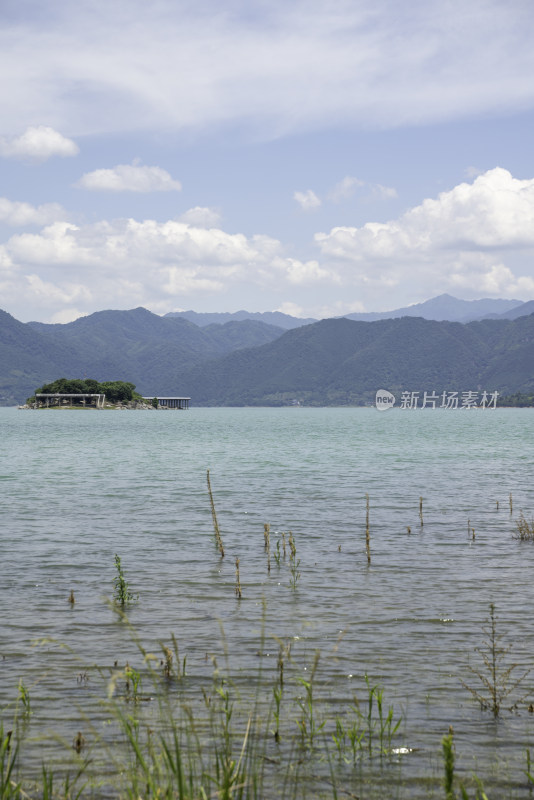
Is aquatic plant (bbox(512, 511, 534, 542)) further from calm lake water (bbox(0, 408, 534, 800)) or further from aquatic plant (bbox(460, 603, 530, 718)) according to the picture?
aquatic plant (bbox(460, 603, 530, 718))

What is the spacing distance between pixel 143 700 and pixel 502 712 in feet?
16.8

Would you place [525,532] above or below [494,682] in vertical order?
below

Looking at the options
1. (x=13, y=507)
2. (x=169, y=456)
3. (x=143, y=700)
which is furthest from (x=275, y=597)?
(x=169, y=456)

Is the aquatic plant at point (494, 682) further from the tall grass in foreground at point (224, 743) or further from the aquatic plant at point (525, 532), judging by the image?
the aquatic plant at point (525, 532)

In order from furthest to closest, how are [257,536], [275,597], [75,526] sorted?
[75,526]
[257,536]
[275,597]

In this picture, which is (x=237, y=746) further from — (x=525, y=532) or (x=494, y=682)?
(x=525, y=532)

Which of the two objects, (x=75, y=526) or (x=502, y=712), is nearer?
(x=502, y=712)

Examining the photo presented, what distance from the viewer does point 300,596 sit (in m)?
17.9

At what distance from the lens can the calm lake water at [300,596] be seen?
10609mm

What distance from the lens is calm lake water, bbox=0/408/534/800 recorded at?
34.8 feet

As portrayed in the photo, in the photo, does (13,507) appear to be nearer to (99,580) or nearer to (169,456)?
(99,580)

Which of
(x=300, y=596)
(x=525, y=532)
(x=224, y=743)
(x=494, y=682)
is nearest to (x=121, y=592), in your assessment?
(x=300, y=596)

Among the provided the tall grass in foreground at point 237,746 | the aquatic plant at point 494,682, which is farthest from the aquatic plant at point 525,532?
the tall grass in foreground at point 237,746

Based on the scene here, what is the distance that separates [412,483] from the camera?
45.9 meters
